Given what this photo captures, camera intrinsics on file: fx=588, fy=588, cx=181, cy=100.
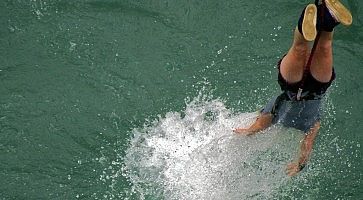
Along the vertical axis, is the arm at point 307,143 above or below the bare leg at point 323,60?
below

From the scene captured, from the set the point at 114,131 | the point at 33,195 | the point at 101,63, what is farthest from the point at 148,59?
the point at 33,195

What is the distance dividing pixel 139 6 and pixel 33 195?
2476mm

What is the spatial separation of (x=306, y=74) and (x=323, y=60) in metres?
0.16

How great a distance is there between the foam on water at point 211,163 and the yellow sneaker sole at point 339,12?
1.84 meters

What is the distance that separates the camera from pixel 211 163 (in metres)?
5.43

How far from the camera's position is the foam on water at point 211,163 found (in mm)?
5375

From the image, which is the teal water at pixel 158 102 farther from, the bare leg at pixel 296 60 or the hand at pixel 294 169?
the bare leg at pixel 296 60

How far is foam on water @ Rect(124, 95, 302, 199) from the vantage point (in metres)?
5.38

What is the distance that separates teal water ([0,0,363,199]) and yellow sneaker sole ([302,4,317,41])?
1661 millimetres

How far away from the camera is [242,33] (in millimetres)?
6488

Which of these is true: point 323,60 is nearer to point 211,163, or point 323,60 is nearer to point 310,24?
point 310,24

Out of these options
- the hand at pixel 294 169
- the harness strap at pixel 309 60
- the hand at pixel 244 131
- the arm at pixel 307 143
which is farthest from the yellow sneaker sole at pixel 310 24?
the hand at pixel 244 131

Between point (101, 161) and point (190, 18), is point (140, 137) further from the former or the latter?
point (190, 18)

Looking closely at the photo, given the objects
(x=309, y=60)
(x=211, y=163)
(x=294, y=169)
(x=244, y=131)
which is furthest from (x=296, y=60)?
(x=211, y=163)
